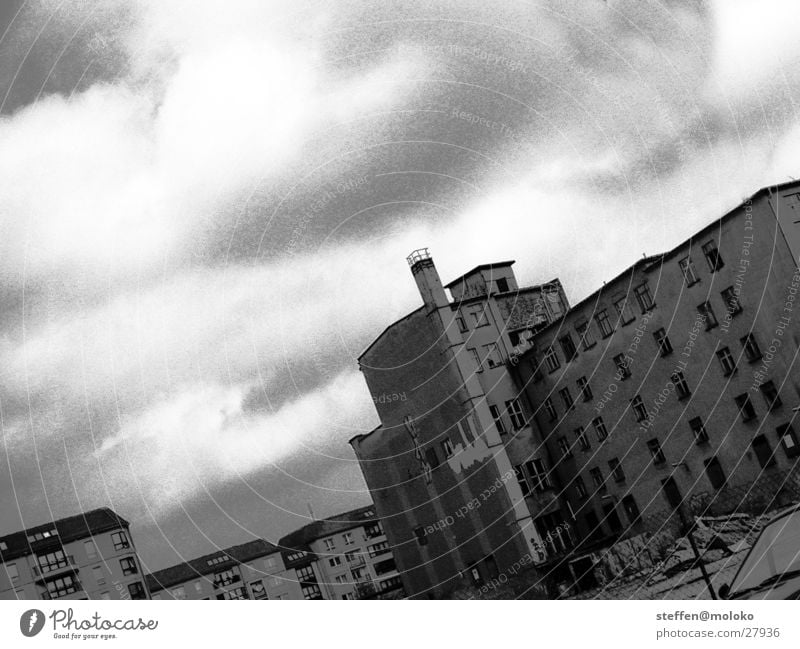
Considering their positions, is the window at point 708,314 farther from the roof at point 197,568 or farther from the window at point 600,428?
the roof at point 197,568

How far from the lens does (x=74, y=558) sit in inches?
729

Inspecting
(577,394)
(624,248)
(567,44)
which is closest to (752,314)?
(624,248)

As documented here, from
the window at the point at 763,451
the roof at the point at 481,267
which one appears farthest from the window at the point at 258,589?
the window at the point at 763,451

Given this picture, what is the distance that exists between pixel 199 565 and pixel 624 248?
16867 millimetres

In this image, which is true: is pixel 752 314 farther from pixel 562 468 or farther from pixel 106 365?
pixel 106 365

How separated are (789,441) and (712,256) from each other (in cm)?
710

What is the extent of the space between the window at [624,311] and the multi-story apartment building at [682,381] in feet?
0.13

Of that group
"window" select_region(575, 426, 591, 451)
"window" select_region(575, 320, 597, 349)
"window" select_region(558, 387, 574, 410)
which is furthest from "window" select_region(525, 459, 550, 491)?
"window" select_region(575, 320, 597, 349)

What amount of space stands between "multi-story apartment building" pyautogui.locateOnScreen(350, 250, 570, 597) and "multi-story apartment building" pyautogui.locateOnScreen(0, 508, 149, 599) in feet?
54.4

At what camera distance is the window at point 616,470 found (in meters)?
37.2

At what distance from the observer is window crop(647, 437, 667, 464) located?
35.8m

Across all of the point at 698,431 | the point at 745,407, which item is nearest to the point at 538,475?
the point at 698,431

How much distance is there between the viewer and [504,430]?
39.6 meters

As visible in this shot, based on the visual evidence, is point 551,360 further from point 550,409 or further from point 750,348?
point 750,348
